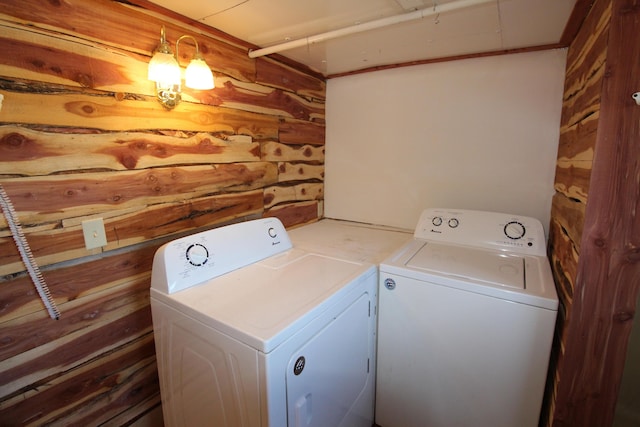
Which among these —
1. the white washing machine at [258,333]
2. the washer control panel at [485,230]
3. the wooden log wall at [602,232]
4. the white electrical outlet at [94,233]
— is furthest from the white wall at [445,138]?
the white electrical outlet at [94,233]

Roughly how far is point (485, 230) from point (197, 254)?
1510mm

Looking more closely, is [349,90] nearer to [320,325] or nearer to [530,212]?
[530,212]

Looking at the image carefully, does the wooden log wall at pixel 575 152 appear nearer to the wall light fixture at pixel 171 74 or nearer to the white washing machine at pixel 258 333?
the white washing machine at pixel 258 333

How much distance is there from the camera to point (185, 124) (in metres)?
1.46

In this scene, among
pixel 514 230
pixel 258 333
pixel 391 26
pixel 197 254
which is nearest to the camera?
pixel 258 333

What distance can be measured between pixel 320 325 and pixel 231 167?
3.39 ft

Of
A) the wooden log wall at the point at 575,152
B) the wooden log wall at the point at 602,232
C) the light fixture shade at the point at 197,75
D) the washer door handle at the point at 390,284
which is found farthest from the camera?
the washer door handle at the point at 390,284

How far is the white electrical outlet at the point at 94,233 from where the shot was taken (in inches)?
46.3

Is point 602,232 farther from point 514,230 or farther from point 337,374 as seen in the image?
point 337,374

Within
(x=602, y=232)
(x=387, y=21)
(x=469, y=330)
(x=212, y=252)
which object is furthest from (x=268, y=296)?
(x=387, y=21)

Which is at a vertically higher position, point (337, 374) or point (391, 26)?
point (391, 26)

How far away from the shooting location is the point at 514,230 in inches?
65.5

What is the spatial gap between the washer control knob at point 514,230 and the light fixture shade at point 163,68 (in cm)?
180

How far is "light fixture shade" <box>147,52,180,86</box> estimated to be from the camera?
122 cm
